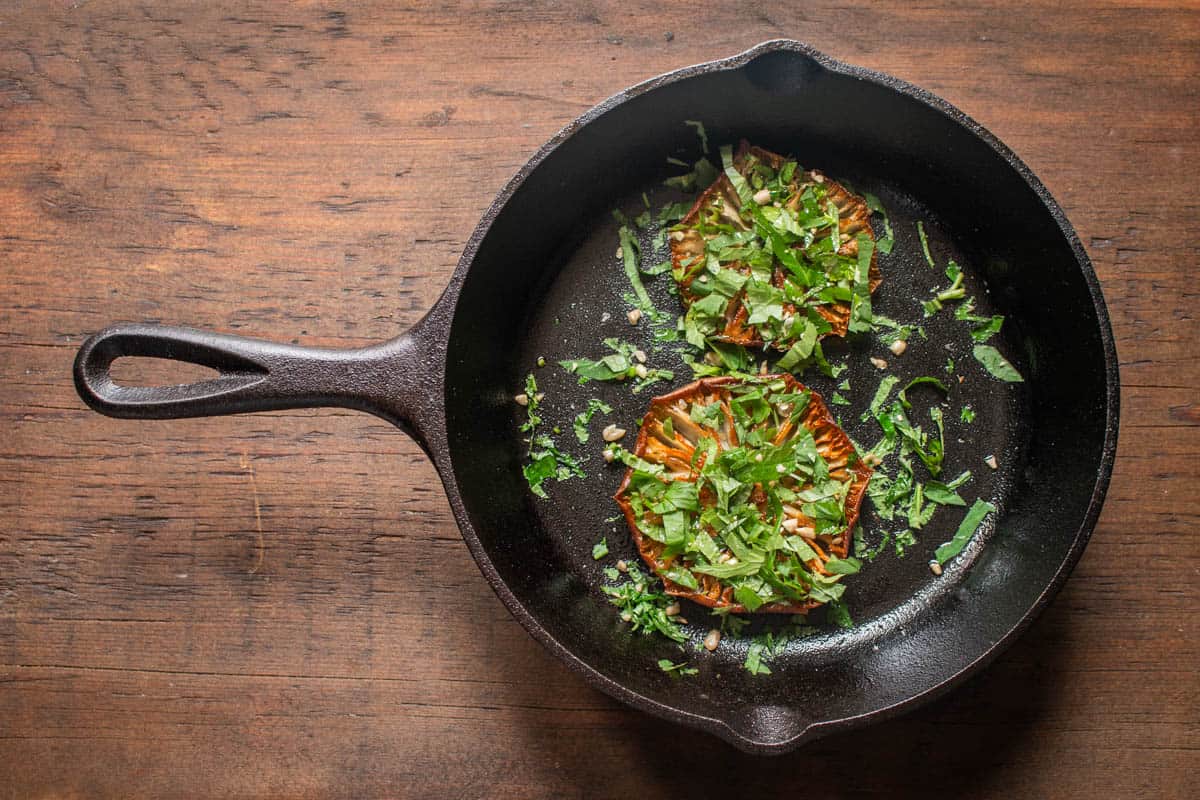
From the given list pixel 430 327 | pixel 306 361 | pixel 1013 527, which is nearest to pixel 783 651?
pixel 1013 527

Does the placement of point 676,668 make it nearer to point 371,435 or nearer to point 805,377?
point 805,377

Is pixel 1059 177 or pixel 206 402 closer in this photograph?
pixel 206 402

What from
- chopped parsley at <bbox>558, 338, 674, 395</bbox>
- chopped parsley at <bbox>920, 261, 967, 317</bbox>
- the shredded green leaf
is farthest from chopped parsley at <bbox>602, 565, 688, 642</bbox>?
the shredded green leaf

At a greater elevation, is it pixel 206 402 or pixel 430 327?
pixel 430 327

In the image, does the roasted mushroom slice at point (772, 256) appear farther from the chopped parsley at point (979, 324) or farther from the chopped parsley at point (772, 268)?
the chopped parsley at point (979, 324)

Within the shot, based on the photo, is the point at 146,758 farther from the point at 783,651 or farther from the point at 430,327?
the point at 783,651

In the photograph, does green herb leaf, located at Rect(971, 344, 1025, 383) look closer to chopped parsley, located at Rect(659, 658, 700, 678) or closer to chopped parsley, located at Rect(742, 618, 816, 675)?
chopped parsley, located at Rect(742, 618, 816, 675)

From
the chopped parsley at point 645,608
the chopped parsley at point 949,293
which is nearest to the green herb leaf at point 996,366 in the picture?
the chopped parsley at point 949,293
